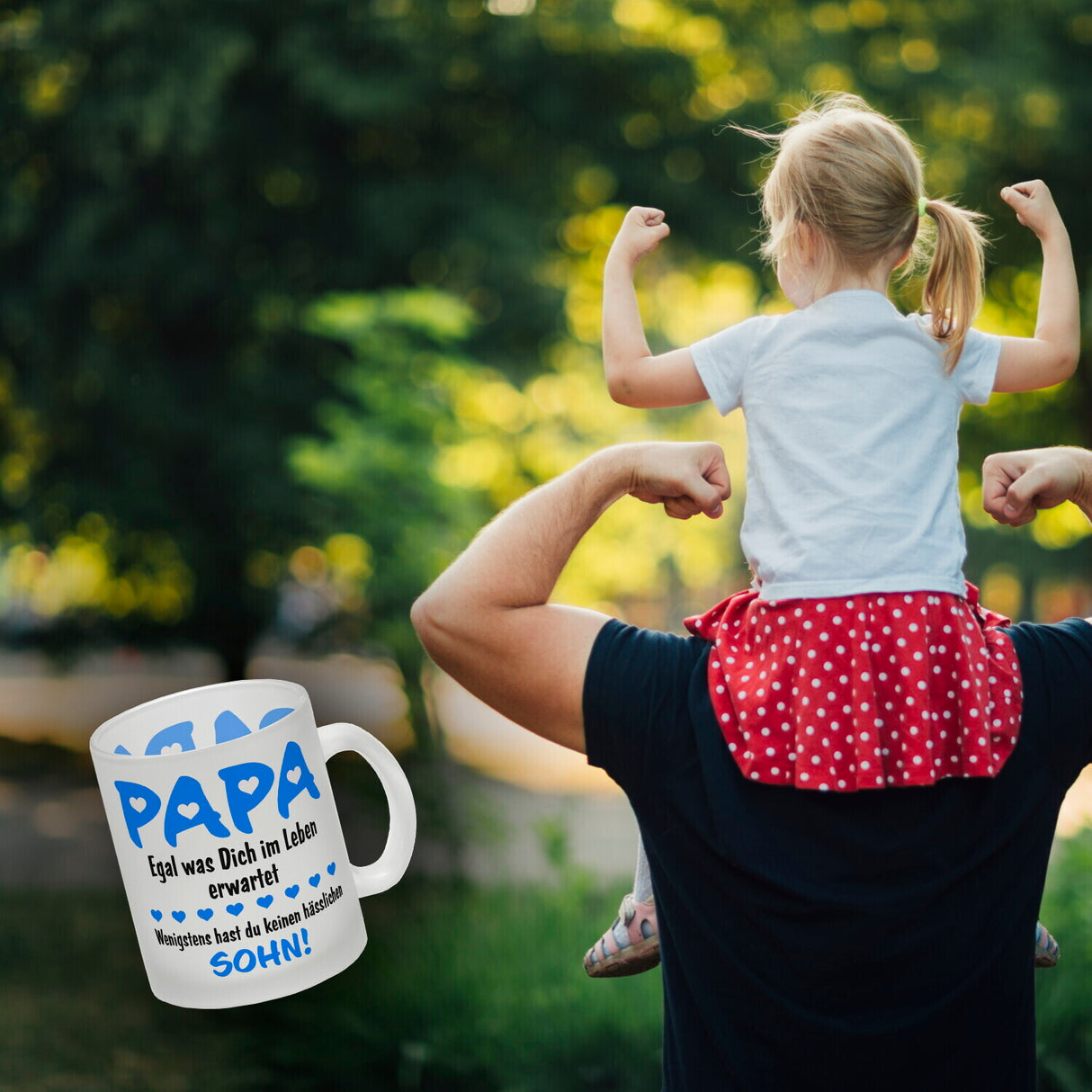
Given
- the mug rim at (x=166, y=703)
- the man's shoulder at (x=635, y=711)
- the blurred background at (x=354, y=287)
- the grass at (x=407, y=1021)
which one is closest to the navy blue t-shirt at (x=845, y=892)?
the man's shoulder at (x=635, y=711)

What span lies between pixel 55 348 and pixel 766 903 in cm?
687

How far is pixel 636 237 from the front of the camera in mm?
1583

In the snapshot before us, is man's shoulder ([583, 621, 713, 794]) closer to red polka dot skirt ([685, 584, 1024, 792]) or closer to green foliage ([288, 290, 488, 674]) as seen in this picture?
red polka dot skirt ([685, 584, 1024, 792])

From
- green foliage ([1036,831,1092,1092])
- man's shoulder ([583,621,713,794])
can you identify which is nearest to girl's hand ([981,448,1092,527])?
man's shoulder ([583,621,713,794])

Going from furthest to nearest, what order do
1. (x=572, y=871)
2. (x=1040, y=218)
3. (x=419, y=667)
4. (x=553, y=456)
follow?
(x=553, y=456)
(x=419, y=667)
(x=572, y=871)
(x=1040, y=218)

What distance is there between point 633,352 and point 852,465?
325mm

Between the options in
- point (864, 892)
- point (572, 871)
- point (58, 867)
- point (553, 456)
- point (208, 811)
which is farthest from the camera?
point (58, 867)

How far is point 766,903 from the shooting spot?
1.39 m

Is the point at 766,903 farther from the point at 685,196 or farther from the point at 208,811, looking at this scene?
the point at 685,196

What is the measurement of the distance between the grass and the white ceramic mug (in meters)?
2.75

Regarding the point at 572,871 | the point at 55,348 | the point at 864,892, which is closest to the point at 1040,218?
the point at 864,892

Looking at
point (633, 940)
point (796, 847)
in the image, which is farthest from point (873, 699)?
point (633, 940)

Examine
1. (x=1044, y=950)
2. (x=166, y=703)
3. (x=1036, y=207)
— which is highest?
(x=1036, y=207)

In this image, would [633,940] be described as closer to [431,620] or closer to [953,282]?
[431,620]
